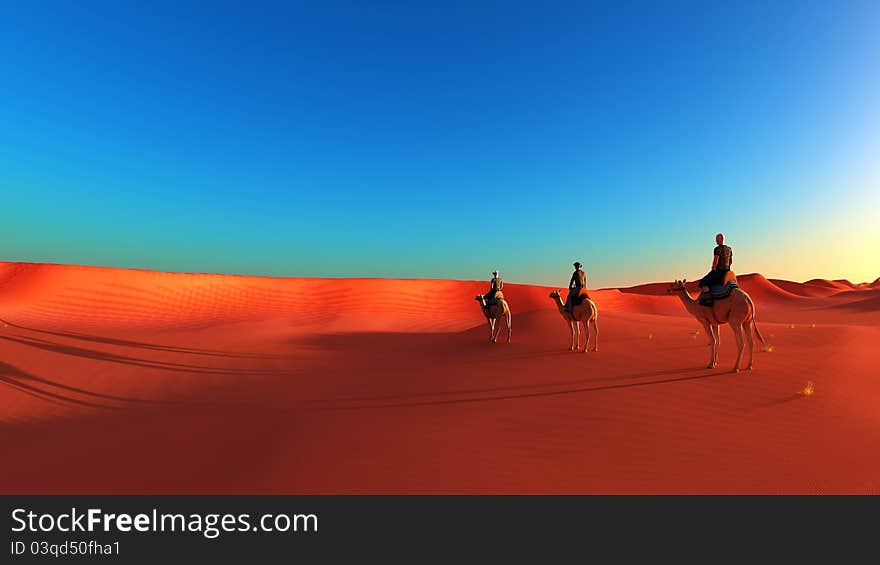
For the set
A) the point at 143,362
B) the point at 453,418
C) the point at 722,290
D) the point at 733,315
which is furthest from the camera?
the point at 143,362

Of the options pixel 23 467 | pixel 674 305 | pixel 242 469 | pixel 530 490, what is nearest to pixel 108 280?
pixel 23 467

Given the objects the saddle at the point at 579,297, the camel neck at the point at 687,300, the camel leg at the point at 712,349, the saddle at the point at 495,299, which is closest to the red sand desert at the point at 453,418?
the camel leg at the point at 712,349

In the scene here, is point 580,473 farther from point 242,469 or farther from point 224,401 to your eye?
point 224,401

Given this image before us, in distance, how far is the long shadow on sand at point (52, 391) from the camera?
8219mm

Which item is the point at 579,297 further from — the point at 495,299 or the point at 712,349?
the point at 712,349

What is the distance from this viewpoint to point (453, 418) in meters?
6.22

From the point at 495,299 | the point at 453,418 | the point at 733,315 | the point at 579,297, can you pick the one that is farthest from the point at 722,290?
the point at 495,299

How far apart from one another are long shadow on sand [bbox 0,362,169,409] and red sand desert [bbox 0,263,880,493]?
0.08m

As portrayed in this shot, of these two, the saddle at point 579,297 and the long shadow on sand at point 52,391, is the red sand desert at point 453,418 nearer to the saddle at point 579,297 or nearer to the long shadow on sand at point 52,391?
the long shadow on sand at point 52,391

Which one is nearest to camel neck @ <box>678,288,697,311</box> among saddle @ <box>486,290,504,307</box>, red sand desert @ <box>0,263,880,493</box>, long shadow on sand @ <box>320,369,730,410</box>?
red sand desert @ <box>0,263,880,493</box>

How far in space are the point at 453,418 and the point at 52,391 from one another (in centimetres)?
960

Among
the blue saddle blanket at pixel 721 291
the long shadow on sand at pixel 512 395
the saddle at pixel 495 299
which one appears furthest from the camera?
the saddle at pixel 495 299

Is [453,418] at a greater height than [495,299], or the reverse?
[495,299]

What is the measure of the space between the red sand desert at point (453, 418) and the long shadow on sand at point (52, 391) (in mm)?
81
